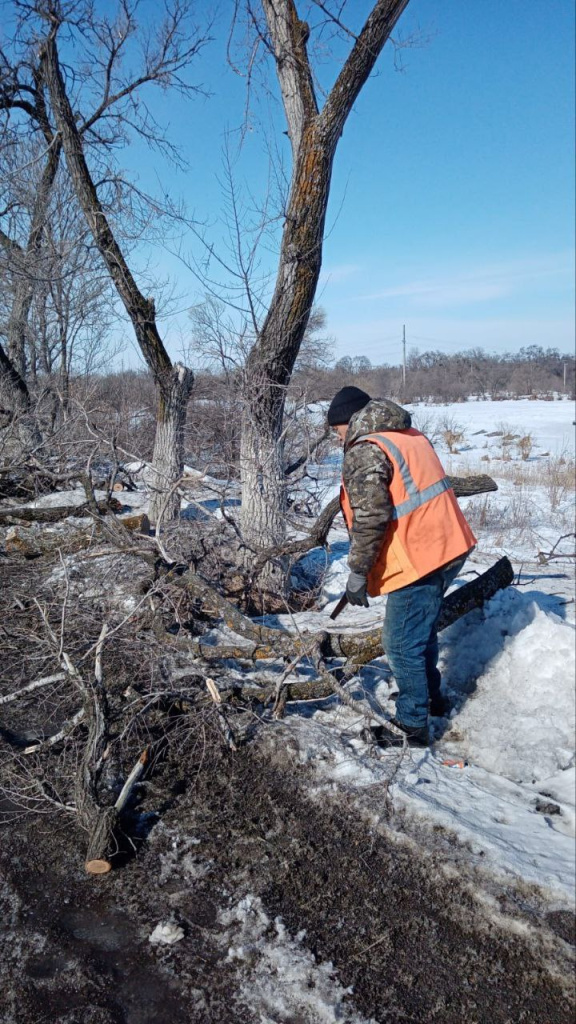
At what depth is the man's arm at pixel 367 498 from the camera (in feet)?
10.8

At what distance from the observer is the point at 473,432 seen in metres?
22.0

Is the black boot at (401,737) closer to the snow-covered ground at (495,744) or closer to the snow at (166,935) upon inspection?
the snow-covered ground at (495,744)

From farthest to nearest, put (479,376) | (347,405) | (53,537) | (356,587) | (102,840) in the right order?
(479,376) → (53,537) → (347,405) → (356,587) → (102,840)

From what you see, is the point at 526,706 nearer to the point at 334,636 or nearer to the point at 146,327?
the point at 334,636

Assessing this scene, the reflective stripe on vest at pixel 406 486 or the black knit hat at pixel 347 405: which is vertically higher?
the black knit hat at pixel 347 405

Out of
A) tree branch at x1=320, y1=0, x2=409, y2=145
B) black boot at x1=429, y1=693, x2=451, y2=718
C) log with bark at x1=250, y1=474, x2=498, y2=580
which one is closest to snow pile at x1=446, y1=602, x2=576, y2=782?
black boot at x1=429, y1=693, x2=451, y2=718

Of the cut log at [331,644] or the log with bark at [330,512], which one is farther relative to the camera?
the log with bark at [330,512]

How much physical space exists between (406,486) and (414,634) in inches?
32.6

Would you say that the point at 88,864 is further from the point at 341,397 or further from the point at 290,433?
the point at 290,433

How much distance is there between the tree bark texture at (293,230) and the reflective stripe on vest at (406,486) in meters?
2.80

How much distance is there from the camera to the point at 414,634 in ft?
11.6

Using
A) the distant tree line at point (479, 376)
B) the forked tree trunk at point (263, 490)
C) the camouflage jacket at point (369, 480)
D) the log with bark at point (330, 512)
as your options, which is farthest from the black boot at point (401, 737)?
the distant tree line at point (479, 376)

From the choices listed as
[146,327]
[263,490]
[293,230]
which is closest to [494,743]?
[263,490]

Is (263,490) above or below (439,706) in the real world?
above
